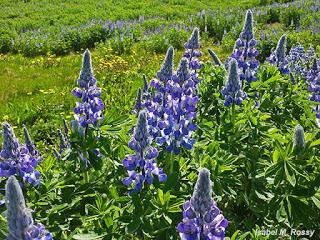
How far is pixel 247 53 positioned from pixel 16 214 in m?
2.52

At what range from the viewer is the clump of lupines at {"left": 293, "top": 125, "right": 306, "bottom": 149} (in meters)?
2.42

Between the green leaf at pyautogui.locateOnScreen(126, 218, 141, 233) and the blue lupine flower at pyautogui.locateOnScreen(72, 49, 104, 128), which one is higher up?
the blue lupine flower at pyautogui.locateOnScreen(72, 49, 104, 128)

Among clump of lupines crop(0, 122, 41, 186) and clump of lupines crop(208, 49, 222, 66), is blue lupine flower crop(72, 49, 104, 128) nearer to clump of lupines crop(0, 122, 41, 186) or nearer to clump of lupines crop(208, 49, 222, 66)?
clump of lupines crop(0, 122, 41, 186)

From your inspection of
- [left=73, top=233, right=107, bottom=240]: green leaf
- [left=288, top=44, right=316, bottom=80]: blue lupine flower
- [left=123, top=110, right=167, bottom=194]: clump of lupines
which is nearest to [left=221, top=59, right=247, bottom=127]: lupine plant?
[left=123, top=110, right=167, bottom=194]: clump of lupines

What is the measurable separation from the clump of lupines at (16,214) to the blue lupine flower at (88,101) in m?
1.38

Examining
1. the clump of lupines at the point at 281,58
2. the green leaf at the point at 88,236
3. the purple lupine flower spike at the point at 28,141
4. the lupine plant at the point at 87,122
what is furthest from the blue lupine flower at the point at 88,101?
the clump of lupines at the point at 281,58

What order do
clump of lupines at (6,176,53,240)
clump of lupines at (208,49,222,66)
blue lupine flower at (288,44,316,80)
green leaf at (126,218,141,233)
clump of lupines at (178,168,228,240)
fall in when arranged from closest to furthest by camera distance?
1. clump of lupines at (6,176,53,240)
2. clump of lupines at (178,168,228,240)
3. green leaf at (126,218,141,233)
4. clump of lupines at (208,49,222,66)
5. blue lupine flower at (288,44,316,80)

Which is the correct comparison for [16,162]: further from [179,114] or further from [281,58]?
[281,58]

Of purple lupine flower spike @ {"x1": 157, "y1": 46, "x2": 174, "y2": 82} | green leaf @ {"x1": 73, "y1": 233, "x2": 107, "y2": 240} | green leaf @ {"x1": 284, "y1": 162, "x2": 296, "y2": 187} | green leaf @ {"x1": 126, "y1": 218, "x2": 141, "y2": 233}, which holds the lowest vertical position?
green leaf @ {"x1": 73, "y1": 233, "x2": 107, "y2": 240}

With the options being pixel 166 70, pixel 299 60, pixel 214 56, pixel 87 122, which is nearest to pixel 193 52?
pixel 214 56

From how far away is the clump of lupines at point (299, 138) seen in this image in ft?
7.95

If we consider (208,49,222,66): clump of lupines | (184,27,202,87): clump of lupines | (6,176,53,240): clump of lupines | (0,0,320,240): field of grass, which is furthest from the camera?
(208,49,222,66): clump of lupines

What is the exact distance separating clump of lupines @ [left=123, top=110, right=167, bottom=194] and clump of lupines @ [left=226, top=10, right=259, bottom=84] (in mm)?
1293

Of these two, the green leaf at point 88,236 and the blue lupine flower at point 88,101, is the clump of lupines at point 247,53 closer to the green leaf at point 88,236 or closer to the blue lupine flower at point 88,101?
the blue lupine flower at point 88,101
